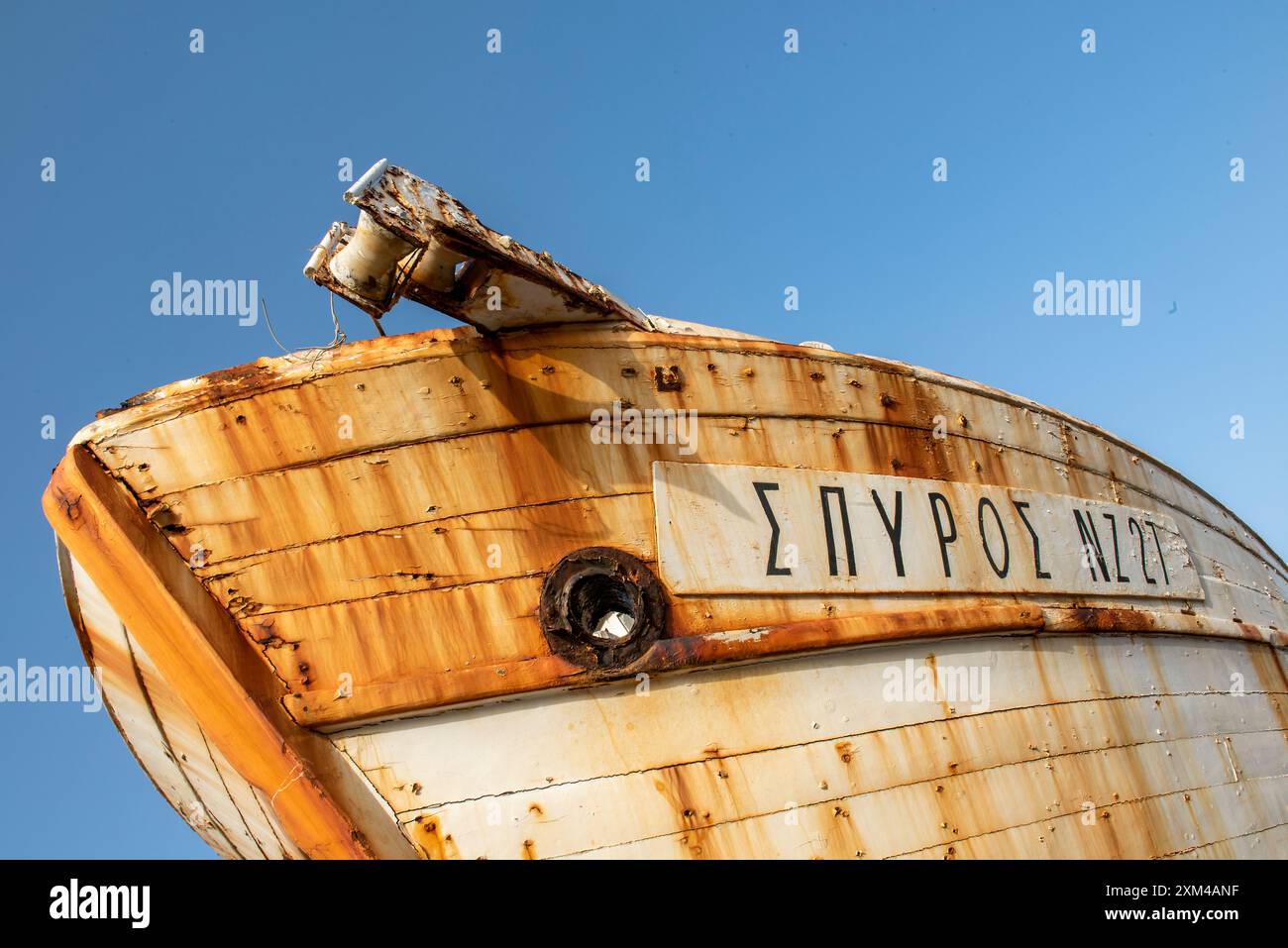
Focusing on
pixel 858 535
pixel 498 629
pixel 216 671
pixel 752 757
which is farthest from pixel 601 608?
pixel 216 671

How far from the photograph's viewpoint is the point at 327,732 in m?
4.62

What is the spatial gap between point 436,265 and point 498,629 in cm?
162

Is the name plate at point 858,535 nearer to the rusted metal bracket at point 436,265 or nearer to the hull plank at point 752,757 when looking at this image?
the hull plank at point 752,757

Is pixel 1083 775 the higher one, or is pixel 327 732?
pixel 327 732

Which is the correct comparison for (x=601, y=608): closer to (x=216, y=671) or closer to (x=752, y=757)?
(x=752, y=757)

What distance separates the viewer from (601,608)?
4770mm

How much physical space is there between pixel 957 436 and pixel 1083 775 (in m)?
1.95

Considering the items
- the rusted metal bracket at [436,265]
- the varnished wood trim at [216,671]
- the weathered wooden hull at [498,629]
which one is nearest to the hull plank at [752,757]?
the weathered wooden hull at [498,629]

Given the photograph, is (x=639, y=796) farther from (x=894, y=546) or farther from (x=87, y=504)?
(x=87, y=504)

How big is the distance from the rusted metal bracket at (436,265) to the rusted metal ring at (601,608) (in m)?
1.15

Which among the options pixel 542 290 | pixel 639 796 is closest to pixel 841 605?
pixel 639 796

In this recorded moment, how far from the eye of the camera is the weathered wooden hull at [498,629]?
455 centimetres

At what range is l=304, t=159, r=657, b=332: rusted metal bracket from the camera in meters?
4.17
